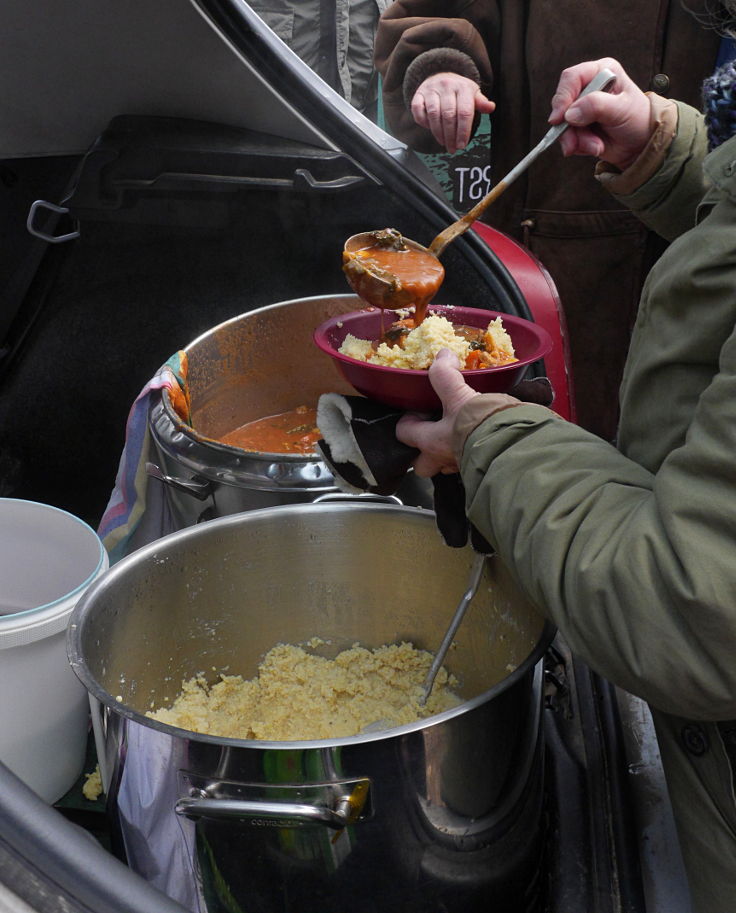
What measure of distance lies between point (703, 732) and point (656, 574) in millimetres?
297

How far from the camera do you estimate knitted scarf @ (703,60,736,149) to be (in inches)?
39.7

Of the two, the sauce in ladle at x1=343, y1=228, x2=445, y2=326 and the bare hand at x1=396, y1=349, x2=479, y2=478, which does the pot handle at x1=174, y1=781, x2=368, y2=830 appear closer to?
the bare hand at x1=396, y1=349, x2=479, y2=478

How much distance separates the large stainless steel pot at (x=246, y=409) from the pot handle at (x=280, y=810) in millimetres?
634

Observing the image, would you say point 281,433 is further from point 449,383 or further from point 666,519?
point 666,519

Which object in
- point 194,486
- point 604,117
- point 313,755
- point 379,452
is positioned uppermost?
point 604,117

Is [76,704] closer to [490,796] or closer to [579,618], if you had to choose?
[490,796]

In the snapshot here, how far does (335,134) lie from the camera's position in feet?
6.49

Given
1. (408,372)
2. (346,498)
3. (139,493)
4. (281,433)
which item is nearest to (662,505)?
(408,372)

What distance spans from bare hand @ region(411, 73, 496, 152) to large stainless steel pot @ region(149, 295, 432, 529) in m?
0.43

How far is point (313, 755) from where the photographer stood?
857 millimetres

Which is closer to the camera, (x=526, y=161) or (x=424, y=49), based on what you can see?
(x=526, y=161)

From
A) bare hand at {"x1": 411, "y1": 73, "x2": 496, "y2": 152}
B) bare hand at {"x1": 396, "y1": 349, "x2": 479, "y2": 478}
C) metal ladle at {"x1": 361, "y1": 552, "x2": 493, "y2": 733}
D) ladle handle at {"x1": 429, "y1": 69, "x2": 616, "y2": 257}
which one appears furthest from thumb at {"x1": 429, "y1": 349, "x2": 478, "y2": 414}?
bare hand at {"x1": 411, "y1": 73, "x2": 496, "y2": 152}

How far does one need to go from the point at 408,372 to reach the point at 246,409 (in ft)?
3.44

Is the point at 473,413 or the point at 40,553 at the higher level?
the point at 473,413
